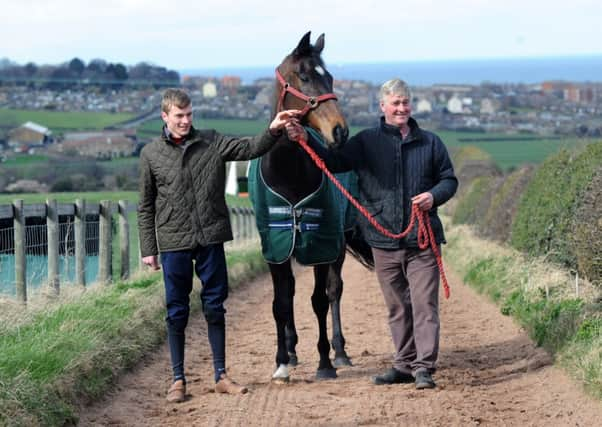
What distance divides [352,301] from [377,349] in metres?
3.80

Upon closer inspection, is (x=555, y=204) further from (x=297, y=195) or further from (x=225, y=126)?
(x=225, y=126)

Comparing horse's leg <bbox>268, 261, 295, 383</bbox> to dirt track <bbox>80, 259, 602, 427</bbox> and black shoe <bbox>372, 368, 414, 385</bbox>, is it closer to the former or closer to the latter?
dirt track <bbox>80, 259, 602, 427</bbox>

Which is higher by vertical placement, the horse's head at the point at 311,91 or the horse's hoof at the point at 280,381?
the horse's head at the point at 311,91

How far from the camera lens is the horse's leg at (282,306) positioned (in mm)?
8047

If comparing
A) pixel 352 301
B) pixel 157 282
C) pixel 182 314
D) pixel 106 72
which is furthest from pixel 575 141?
pixel 106 72

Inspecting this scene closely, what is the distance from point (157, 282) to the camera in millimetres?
12594

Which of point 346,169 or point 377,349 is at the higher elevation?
point 346,169

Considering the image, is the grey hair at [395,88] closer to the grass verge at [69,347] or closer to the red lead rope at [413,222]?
the red lead rope at [413,222]

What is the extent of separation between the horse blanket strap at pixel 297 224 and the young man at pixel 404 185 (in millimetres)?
326

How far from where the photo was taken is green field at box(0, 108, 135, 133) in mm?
54469

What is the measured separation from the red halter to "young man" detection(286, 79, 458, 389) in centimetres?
40

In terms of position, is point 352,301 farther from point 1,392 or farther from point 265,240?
Answer: point 1,392

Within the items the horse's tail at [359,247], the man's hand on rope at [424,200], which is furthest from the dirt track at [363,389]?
the man's hand on rope at [424,200]

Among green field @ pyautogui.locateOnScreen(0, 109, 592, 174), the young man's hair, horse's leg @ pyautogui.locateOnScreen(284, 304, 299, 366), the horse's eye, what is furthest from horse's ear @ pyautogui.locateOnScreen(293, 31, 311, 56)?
green field @ pyautogui.locateOnScreen(0, 109, 592, 174)
